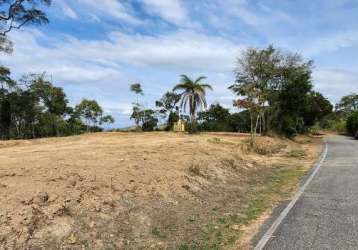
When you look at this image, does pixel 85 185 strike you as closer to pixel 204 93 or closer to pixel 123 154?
pixel 123 154

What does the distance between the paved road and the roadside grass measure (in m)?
0.72

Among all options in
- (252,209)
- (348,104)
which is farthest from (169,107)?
(348,104)

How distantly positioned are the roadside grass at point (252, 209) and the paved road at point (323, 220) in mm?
722

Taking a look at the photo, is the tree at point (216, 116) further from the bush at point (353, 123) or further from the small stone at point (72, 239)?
the small stone at point (72, 239)

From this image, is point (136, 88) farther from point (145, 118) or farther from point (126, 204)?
point (126, 204)

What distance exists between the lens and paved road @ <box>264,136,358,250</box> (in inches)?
301

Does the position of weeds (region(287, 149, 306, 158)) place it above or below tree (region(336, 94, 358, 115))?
below

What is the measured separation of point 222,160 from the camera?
18906 mm

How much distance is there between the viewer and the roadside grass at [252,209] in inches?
323

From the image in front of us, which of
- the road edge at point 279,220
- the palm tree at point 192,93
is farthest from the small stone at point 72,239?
the palm tree at point 192,93

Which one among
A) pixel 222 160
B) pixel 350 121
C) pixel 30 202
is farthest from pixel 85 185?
pixel 350 121

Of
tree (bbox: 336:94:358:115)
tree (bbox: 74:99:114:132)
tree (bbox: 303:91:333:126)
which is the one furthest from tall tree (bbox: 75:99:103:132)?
tree (bbox: 336:94:358:115)

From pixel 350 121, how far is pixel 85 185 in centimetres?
7240

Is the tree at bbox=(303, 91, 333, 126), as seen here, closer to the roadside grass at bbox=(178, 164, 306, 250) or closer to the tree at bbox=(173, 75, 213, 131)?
the tree at bbox=(173, 75, 213, 131)
